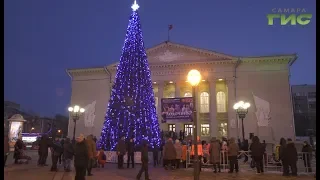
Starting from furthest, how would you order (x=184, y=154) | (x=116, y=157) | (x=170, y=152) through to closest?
(x=116, y=157)
(x=184, y=154)
(x=170, y=152)

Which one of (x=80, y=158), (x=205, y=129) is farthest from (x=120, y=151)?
(x=205, y=129)

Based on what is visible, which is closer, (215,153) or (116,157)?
(215,153)

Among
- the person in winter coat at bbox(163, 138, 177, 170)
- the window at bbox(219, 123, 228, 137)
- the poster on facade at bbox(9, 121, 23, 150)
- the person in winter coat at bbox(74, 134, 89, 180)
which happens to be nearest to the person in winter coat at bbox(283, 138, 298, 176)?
the person in winter coat at bbox(163, 138, 177, 170)

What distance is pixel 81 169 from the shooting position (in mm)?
9031

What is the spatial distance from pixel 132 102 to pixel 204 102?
25.3 m

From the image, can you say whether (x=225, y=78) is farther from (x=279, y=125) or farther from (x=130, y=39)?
(x=130, y=39)

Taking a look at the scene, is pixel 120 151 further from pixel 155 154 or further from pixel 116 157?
pixel 116 157

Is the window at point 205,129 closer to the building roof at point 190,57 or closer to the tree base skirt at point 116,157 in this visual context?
the building roof at point 190,57

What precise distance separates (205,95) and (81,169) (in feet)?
115

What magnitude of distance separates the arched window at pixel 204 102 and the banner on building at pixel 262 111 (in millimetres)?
6226

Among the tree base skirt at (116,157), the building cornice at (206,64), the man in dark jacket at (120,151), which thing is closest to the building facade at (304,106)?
the building cornice at (206,64)

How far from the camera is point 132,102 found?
18.7 metres
